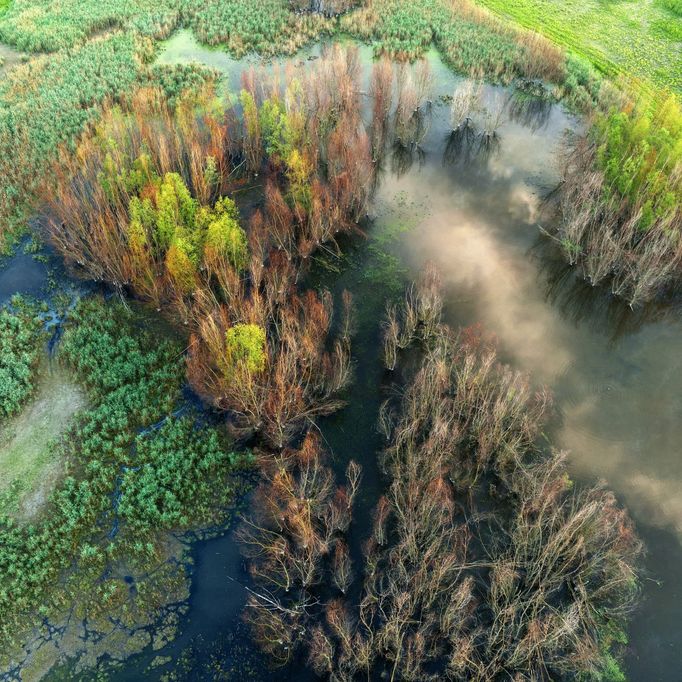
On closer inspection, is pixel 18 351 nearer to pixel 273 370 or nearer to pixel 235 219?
pixel 235 219

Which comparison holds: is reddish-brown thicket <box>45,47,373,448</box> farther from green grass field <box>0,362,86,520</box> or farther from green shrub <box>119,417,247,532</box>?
green grass field <box>0,362,86,520</box>

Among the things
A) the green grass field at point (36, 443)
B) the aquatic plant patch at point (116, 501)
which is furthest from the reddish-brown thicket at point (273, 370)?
the green grass field at point (36, 443)

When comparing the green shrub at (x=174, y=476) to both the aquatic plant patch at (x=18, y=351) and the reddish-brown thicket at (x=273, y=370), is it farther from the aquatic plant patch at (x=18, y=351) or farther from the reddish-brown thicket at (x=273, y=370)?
the aquatic plant patch at (x=18, y=351)

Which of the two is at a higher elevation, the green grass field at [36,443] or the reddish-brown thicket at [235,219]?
the reddish-brown thicket at [235,219]

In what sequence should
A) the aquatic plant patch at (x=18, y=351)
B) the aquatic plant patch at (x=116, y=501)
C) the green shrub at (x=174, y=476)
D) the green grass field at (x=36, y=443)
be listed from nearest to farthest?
the aquatic plant patch at (x=116, y=501)
the green shrub at (x=174, y=476)
the green grass field at (x=36, y=443)
the aquatic plant patch at (x=18, y=351)

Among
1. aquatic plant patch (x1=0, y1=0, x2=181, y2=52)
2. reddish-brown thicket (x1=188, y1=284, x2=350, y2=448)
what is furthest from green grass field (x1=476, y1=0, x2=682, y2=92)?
reddish-brown thicket (x1=188, y1=284, x2=350, y2=448)

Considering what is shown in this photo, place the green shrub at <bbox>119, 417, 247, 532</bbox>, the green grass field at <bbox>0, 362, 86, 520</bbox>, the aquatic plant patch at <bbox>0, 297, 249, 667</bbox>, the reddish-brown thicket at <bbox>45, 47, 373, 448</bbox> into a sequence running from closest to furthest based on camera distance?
the aquatic plant patch at <bbox>0, 297, 249, 667</bbox> → the green shrub at <bbox>119, 417, 247, 532</bbox> → the green grass field at <bbox>0, 362, 86, 520</bbox> → the reddish-brown thicket at <bbox>45, 47, 373, 448</bbox>

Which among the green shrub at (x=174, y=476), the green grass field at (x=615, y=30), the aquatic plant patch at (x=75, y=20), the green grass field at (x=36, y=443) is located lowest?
the green grass field at (x=36, y=443)
